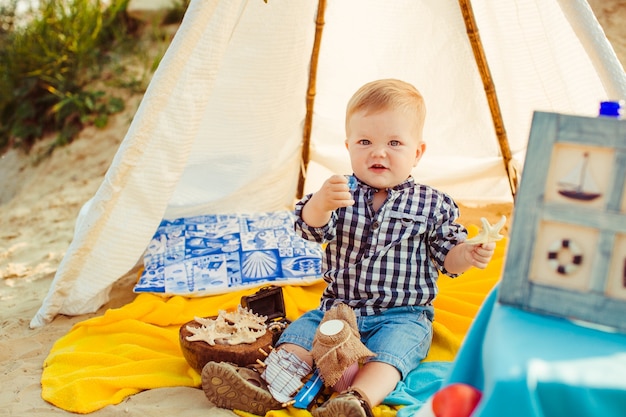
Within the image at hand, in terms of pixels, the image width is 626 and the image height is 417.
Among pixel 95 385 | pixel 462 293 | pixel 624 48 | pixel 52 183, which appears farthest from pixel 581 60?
pixel 52 183

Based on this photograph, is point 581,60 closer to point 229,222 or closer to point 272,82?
point 272,82

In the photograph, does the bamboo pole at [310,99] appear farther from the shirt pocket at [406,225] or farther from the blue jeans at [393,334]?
the blue jeans at [393,334]

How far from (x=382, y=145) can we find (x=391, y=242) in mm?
293

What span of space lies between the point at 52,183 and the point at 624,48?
163 inches

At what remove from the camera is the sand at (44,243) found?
6.42 feet

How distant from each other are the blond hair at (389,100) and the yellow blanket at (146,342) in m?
0.71

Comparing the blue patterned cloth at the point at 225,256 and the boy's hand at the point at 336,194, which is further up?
the boy's hand at the point at 336,194

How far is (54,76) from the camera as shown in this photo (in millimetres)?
5289

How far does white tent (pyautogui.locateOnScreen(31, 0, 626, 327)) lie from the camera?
7.95 feet

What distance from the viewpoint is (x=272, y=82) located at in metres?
3.07

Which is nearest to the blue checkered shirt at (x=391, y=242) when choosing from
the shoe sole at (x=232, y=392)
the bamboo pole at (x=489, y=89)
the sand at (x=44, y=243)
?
the shoe sole at (x=232, y=392)

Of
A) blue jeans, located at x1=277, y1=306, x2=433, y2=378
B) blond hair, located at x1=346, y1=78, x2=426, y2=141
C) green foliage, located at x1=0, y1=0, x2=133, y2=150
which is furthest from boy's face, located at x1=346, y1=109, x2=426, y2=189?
green foliage, located at x1=0, y1=0, x2=133, y2=150

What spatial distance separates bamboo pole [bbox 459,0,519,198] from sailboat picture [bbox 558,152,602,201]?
1.90 m

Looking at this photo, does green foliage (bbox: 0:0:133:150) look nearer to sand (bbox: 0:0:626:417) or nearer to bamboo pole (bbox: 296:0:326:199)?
sand (bbox: 0:0:626:417)
